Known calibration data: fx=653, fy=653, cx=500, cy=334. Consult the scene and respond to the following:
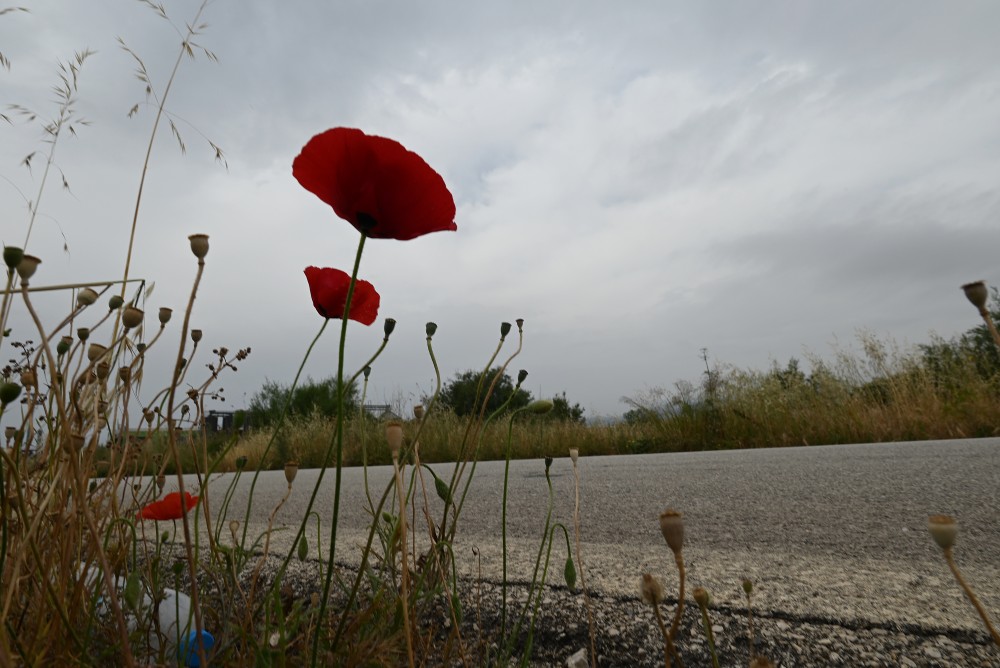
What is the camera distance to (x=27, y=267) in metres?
0.79

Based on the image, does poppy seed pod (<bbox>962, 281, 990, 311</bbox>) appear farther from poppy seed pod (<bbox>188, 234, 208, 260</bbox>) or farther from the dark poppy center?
poppy seed pod (<bbox>188, 234, 208, 260</bbox>)

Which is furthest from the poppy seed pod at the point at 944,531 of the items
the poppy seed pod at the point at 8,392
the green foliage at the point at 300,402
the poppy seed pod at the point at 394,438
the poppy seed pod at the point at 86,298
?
the green foliage at the point at 300,402

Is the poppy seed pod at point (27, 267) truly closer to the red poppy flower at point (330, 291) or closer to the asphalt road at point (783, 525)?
the red poppy flower at point (330, 291)

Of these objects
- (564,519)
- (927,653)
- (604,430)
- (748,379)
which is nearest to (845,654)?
(927,653)

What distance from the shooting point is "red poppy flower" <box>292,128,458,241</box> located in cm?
90

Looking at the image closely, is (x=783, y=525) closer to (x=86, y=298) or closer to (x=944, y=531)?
(x=944, y=531)

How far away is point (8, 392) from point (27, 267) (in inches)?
6.2

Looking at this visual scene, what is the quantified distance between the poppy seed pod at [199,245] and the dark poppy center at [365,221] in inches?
A: 8.5

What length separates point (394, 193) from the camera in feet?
3.05

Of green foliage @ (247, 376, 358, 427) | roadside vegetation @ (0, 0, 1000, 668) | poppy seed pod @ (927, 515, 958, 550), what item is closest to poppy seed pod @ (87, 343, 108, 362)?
roadside vegetation @ (0, 0, 1000, 668)

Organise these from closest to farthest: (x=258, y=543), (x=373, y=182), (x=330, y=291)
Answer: (x=373, y=182) → (x=330, y=291) → (x=258, y=543)

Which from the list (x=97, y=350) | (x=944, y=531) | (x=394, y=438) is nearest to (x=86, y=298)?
(x=97, y=350)

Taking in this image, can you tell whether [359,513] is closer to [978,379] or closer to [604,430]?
[604,430]

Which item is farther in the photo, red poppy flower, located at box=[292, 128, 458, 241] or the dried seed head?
red poppy flower, located at box=[292, 128, 458, 241]
